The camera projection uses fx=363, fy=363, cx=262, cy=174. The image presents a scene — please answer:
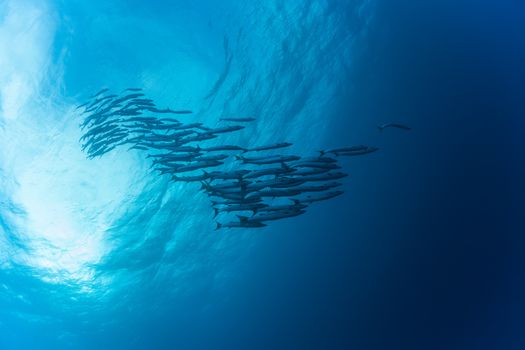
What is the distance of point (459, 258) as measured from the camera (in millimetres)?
24922

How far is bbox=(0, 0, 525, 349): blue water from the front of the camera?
595 inches

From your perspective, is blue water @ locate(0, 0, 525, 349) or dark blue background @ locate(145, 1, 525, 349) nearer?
blue water @ locate(0, 0, 525, 349)

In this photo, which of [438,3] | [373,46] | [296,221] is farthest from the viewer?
[296,221]

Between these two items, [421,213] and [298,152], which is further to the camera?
[421,213]

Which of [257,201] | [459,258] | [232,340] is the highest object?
[232,340]

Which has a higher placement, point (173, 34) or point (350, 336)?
point (173, 34)

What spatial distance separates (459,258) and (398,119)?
11.5 meters

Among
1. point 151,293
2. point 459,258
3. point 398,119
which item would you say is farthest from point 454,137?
point 151,293

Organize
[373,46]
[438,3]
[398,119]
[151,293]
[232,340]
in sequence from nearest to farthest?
[438,3], [373,46], [398,119], [151,293], [232,340]

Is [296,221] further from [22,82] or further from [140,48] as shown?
[22,82]

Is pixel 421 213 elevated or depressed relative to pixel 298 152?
depressed

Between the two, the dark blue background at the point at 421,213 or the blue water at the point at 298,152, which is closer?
the blue water at the point at 298,152

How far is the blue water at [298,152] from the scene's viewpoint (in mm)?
15102

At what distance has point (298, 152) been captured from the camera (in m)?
22.5
